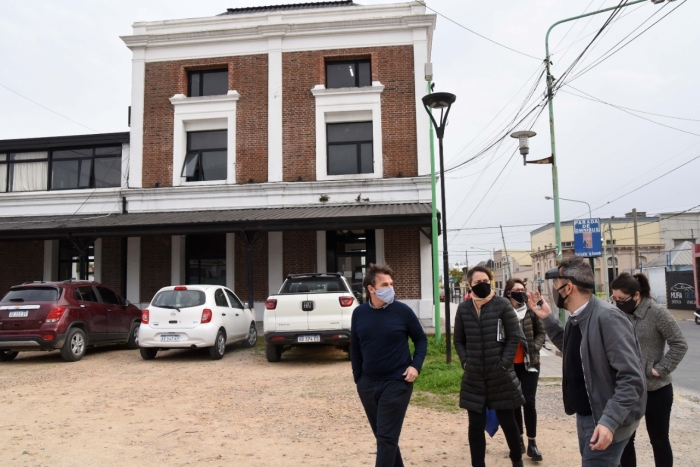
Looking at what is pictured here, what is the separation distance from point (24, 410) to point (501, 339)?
6.18 meters

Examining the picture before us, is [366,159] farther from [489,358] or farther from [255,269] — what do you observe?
[489,358]

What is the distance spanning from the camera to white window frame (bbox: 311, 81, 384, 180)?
58.5ft

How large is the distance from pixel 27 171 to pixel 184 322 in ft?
43.1

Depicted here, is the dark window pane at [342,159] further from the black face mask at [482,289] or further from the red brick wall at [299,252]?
the black face mask at [482,289]

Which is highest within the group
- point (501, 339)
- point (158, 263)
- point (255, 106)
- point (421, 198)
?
point (255, 106)

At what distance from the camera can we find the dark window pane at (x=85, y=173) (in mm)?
19703

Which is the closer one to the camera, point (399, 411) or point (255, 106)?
point (399, 411)

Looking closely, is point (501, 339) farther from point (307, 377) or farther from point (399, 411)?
point (307, 377)

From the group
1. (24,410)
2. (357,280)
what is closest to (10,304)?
(24,410)

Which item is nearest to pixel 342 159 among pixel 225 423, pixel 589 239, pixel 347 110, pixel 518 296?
pixel 347 110

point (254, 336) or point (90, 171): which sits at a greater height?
point (90, 171)

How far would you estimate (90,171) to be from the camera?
19688mm

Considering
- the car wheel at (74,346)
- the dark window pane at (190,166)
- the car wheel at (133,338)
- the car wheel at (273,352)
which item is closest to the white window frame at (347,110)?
the dark window pane at (190,166)

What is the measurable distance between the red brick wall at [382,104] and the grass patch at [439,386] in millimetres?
8910
